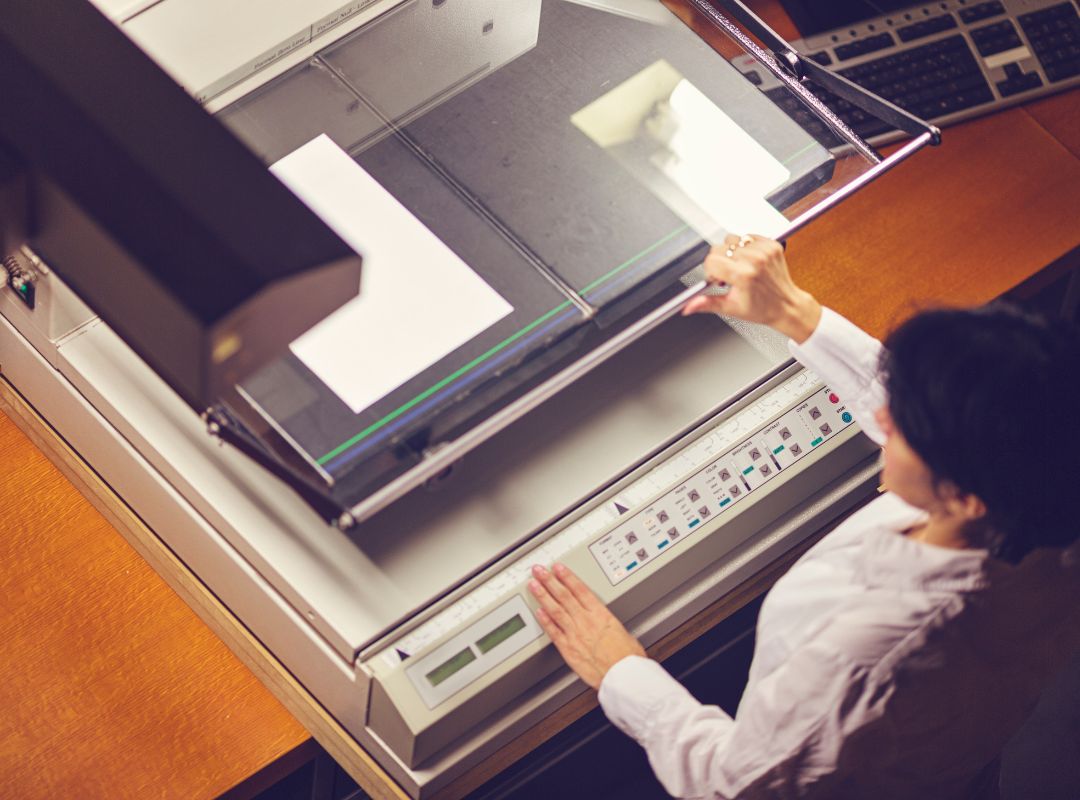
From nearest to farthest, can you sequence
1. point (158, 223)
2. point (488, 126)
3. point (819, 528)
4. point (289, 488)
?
point (158, 223)
point (289, 488)
point (488, 126)
point (819, 528)

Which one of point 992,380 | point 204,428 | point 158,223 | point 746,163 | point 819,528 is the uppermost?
point 158,223

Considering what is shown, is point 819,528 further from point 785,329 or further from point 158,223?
point 158,223

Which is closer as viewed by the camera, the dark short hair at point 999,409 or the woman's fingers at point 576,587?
the dark short hair at point 999,409

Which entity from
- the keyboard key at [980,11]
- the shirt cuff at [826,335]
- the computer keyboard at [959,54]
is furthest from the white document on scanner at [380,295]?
the keyboard key at [980,11]

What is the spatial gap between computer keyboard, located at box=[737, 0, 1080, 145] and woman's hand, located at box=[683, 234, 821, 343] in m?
0.54

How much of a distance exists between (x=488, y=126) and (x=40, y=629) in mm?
740

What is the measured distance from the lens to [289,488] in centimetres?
122

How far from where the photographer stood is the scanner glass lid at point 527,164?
1.19 metres

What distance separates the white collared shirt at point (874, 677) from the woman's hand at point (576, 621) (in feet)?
0.07

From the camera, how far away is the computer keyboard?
177 centimetres

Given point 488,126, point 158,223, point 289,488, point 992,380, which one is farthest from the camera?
point 488,126

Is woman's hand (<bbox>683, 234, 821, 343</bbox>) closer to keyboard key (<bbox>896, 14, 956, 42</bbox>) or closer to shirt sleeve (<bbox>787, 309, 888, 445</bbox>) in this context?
shirt sleeve (<bbox>787, 309, 888, 445</bbox>)

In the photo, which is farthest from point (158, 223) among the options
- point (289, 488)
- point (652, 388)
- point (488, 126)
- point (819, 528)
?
point (819, 528)

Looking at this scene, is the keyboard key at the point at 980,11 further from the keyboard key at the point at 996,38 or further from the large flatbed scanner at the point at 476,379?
the large flatbed scanner at the point at 476,379
